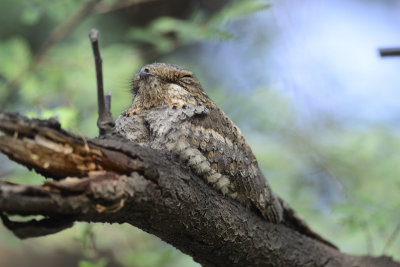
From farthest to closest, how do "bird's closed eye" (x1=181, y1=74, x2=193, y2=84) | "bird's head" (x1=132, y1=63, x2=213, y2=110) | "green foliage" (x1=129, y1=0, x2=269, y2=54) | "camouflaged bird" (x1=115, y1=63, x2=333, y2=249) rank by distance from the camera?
"green foliage" (x1=129, y1=0, x2=269, y2=54), "bird's closed eye" (x1=181, y1=74, x2=193, y2=84), "bird's head" (x1=132, y1=63, x2=213, y2=110), "camouflaged bird" (x1=115, y1=63, x2=333, y2=249)

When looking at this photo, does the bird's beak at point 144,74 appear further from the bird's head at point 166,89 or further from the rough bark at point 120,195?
the rough bark at point 120,195

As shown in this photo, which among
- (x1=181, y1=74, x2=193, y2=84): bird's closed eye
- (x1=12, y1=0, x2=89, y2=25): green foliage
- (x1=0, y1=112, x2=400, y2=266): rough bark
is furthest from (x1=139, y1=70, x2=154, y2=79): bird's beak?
(x1=12, y1=0, x2=89, y2=25): green foliage

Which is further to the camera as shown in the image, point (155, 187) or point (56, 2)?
point (56, 2)

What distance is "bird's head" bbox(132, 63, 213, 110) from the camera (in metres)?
3.31

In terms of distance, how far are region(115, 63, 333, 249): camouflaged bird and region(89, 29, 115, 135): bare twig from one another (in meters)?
0.56

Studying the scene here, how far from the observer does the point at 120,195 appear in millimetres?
1979

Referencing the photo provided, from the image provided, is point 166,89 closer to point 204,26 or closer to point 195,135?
point 195,135

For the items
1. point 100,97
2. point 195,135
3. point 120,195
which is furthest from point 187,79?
point 120,195

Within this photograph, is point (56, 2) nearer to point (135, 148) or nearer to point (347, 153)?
point (135, 148)

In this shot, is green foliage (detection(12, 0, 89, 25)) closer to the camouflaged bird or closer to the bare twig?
A: the camouflaged bird

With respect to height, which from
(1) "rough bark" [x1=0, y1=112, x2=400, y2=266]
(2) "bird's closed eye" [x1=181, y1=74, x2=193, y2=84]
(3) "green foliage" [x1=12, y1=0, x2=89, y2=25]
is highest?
(3) "green foliage" [x1=12, y1=0, x2=89, y2=25]

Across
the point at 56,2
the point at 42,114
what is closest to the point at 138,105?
the point at 42,114

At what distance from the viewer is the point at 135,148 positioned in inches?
86.6

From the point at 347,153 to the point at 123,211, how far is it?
4083 mm
